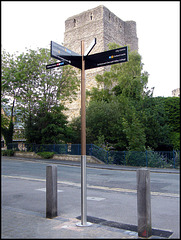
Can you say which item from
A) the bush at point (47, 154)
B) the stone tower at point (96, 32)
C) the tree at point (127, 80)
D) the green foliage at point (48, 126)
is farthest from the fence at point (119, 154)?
the stone tower at point (96, 32)

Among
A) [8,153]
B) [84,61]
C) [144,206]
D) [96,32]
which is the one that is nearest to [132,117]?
[8,153]

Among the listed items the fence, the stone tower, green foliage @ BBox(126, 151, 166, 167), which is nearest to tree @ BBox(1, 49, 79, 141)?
the fence

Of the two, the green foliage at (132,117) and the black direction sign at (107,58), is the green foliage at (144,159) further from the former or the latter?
the black direction sign at (107,58)

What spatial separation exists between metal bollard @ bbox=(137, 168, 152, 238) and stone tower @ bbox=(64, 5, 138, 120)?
32540 millimetres

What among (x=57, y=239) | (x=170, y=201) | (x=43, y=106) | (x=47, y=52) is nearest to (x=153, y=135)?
(x=43, y=106)

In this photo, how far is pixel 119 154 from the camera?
21578mm

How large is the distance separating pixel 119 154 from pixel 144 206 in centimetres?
1762

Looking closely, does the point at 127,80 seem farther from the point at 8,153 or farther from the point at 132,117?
the point at 8,153

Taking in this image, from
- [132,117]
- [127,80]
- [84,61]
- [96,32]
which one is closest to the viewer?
[84,61]

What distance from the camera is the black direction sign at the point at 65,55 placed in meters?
4.73

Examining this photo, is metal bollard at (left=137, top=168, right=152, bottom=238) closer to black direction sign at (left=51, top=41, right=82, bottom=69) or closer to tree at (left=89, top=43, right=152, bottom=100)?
black direction sign at (left=51, top=41, right=82, bottom=69)

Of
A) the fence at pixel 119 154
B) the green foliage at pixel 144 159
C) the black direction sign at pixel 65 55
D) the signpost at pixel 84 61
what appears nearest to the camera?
the signpost at pixel 84 61

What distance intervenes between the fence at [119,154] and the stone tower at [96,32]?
11.7 m

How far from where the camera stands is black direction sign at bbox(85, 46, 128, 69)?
4.63 m
